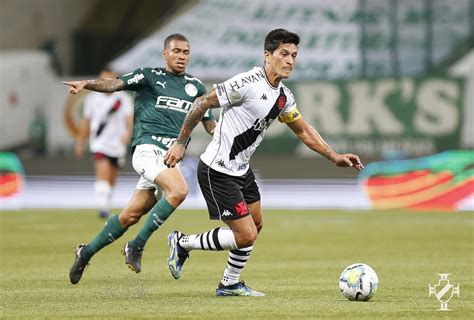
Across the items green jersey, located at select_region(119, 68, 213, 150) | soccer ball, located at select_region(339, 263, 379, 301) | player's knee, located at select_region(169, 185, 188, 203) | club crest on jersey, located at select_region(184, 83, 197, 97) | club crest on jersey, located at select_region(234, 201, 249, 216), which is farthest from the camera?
club crest on jersey, located at select_region(184, 83, 197, 97)

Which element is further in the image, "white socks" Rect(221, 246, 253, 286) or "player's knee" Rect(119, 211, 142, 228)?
"player's knee" Rect(119, 211, 142, 228)

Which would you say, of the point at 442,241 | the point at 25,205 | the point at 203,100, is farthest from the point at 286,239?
the point at 25,205

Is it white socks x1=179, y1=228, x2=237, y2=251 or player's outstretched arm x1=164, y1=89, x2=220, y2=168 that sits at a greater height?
player's outstretched arm x1=164, y1=89, x2=220, y2=168

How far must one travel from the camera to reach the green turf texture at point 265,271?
8.97m

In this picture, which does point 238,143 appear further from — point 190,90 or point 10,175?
point 10,175

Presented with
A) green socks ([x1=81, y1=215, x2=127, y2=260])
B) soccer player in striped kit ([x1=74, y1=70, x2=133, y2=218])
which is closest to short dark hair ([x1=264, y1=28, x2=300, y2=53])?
green socks ([x1=81, y1=215, x2=127, y2=260])

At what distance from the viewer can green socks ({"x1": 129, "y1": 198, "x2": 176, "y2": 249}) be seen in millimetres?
10531

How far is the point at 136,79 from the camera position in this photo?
1101 centimetres

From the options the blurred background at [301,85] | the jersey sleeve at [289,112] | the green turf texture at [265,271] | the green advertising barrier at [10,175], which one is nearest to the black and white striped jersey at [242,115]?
the jersey sleeve at [289,112]

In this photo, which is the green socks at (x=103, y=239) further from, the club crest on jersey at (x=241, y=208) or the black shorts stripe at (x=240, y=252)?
the club crest on jersey at (x=241, y=208)

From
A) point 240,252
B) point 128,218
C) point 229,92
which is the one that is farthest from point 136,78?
point 240,252

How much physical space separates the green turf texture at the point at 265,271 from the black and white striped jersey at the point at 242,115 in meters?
1.16

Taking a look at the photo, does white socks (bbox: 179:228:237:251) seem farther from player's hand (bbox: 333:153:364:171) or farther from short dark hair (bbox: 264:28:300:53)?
short dark hair (bbox: 264:28:300:53)

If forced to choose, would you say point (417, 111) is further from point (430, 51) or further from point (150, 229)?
point (150, 229)
